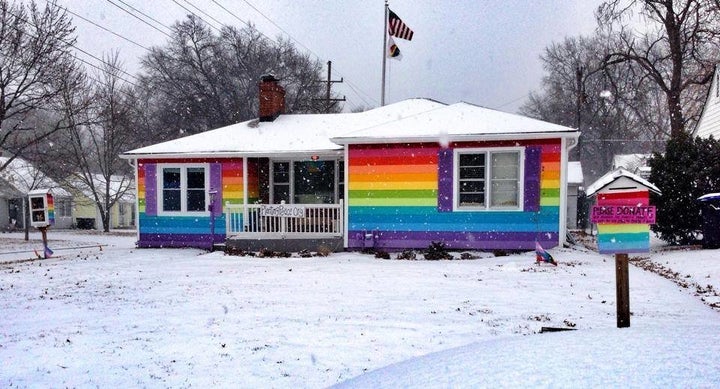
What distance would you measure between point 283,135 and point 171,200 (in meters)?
3.72

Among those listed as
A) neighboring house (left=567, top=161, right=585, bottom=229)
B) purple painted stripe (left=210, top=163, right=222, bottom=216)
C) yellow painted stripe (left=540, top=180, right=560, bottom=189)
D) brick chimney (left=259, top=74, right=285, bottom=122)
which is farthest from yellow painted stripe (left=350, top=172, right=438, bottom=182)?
neighboring house (left=567, top=161, right=585, bottom=229)

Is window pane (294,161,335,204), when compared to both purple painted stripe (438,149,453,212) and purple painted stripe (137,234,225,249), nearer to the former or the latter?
purple painted stripe (137,234,225,249)

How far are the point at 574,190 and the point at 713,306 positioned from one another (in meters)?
18.6

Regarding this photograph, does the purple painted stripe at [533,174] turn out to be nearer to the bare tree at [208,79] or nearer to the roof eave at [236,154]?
the roof eave at [236,154]

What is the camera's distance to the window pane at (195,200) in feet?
44.3

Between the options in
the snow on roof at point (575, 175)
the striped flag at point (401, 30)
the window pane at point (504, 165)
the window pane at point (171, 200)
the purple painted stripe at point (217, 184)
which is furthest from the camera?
the snow on roof at point (575, 175)

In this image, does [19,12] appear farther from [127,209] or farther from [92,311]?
[127,209]

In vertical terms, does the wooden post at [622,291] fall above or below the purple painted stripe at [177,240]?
above

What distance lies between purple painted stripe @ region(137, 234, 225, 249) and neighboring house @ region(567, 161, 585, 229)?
16.9 m

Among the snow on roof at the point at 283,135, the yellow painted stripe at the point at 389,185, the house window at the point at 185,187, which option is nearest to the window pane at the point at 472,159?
the yellow painted stripe at the point at 389,185

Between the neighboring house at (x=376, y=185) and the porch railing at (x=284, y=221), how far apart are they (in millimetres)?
36

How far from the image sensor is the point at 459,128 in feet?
37.8

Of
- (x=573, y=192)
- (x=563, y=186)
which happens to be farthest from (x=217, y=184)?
(x=573, y=192)

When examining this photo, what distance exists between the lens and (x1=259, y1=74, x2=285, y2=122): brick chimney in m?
15.9
